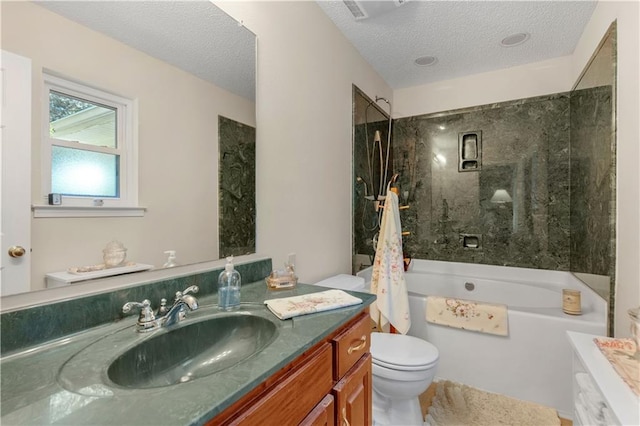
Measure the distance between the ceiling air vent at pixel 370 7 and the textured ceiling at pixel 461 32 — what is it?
0.02 metres

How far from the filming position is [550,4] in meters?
2.01

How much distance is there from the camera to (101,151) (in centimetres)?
89

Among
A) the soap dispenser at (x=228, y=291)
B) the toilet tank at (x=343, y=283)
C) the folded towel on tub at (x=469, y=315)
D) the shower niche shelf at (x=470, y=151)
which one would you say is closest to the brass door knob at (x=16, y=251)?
the soap dispenser at (x=228, y=291)

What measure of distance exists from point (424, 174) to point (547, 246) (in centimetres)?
134

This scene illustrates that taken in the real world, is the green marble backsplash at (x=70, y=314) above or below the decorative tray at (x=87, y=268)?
below

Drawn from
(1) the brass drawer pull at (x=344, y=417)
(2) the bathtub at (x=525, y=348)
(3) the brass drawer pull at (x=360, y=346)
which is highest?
(3) the brass drawer pull at (x=360, y=346)

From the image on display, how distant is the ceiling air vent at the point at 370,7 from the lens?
1.88 meters

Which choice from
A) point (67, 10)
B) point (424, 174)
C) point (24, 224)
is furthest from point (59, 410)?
point (424, 174)

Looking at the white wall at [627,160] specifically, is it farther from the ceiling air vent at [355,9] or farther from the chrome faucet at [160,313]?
the chrome faucet at [160,313]

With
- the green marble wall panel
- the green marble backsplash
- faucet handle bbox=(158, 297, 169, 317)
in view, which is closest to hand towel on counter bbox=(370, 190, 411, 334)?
the green marble wall panel

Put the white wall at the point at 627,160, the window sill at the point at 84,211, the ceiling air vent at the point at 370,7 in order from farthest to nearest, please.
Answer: the ceiling air vent at the point at 370,7 → the white wall at the point at 627,160 → the window sill at the point at 84,211

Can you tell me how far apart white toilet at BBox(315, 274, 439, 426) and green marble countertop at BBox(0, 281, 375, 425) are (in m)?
0.96

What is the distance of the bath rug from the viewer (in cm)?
178

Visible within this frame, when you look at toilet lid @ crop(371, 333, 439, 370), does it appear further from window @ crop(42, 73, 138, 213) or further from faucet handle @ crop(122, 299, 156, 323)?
window @ crop(42, 73, 138, 213)
